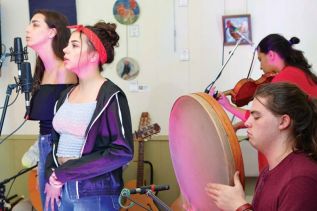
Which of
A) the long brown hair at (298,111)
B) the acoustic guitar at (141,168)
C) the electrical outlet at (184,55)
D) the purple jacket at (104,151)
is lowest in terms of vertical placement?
the acoustic guitar at (141,168)

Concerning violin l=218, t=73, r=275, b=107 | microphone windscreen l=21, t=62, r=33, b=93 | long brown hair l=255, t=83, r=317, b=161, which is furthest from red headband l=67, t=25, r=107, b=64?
violin l=218, t=73, r=275, b=107

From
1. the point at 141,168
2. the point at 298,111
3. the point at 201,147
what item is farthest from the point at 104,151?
the point at 141,168

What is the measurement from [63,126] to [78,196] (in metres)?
0.27

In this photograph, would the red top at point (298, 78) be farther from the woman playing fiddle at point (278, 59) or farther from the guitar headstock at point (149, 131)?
the guitar headstock at point (149, 131)

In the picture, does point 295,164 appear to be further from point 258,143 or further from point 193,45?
point 193,45

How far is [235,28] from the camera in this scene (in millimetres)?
2848

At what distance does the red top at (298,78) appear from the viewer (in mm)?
1978

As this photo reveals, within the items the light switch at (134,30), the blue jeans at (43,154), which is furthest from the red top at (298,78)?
the light switch at (134,30)

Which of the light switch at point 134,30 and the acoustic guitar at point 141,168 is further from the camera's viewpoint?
the light switch at point 134,30

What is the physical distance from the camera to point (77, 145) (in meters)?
1.45

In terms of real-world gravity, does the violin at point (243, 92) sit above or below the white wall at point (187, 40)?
below

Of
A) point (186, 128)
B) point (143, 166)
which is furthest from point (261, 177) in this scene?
point (143, 166)

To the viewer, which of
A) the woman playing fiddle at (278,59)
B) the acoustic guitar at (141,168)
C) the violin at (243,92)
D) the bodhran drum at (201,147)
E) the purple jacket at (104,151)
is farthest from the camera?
the acoustic guitar at (141,168)

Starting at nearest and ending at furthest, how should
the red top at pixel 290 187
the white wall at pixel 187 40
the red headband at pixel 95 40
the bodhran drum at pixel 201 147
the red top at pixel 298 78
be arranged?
1. the red top at pixel 290 187
2. the bodhran drum at pixel 201 147
3. the red headband at pixel 95 40
4. the red top at pixel 298 78
5. the white wall at pixel 187 40
